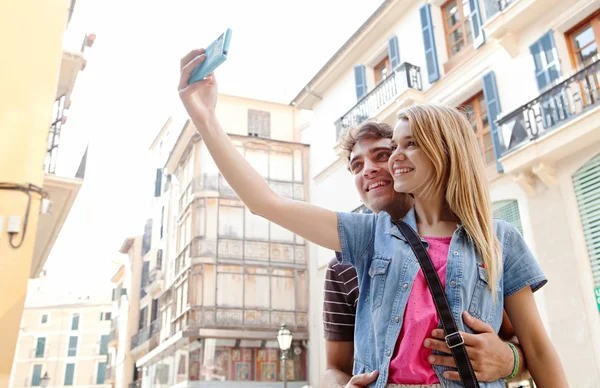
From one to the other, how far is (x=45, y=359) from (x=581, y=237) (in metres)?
64.4

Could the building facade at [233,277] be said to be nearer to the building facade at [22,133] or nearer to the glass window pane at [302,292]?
the glass window pane at [302,292]

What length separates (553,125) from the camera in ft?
34.9

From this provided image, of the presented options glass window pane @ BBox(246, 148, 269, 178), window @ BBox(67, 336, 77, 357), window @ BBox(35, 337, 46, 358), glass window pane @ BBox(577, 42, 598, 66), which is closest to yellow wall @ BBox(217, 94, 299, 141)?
glass window pane @ BBox(246, 148, 269, 178)

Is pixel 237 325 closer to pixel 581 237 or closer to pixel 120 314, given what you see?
pixel 581 237

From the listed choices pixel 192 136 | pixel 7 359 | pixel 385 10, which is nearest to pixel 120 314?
pixel 192 136

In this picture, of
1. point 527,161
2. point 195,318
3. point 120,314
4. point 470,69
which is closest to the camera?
point 527,161

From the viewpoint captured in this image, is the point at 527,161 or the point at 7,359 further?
the point at 527,161

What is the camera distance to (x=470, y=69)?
13.7 meters

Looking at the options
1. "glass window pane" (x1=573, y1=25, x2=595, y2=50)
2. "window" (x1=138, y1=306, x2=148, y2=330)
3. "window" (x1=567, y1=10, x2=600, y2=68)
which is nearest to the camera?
"window" (x1=567, y1=10, x2=600, y2=68)

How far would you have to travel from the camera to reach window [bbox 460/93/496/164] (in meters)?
12.9

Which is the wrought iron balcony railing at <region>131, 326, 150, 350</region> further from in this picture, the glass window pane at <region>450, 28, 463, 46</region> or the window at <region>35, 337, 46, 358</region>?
the window at <region>35, 337, 46, 358</region>

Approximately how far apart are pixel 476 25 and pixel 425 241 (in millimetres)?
12883

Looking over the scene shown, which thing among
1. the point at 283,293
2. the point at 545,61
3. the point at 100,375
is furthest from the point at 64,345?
the point at 545,61

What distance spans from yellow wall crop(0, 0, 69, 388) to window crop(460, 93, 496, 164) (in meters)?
8.34
